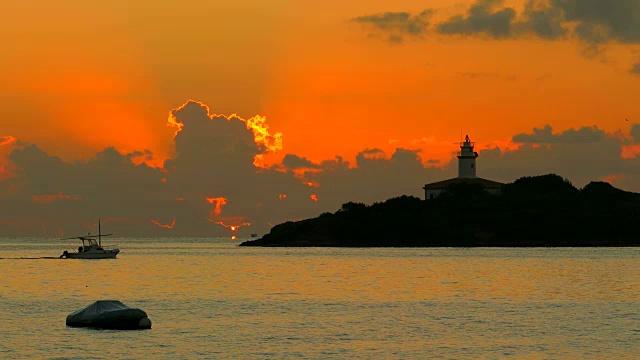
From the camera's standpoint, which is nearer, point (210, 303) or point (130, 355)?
point (130, 355)

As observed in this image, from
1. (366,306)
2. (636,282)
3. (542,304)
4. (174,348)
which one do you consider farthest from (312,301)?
(636,282)

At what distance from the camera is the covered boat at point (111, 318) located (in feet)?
219

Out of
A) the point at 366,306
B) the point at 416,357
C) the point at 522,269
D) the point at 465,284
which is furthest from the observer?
the point at 522,269

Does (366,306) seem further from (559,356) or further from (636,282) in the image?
(636,282)

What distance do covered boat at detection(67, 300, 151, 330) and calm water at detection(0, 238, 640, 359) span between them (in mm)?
1027

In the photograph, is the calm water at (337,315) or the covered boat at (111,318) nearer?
the calm water at (337,315)

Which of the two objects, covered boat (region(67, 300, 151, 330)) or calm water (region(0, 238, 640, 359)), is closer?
calm water (region(0, 238, 640, 359))

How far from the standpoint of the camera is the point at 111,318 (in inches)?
2623

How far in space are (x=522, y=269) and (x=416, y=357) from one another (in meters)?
101

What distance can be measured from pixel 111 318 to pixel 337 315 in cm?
2003

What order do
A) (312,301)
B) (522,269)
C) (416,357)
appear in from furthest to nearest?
(522,269) → (312,301) → (416,357)

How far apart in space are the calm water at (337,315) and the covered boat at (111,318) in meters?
1.03

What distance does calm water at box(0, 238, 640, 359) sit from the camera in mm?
59500

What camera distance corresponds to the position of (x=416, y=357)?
56.8 m
